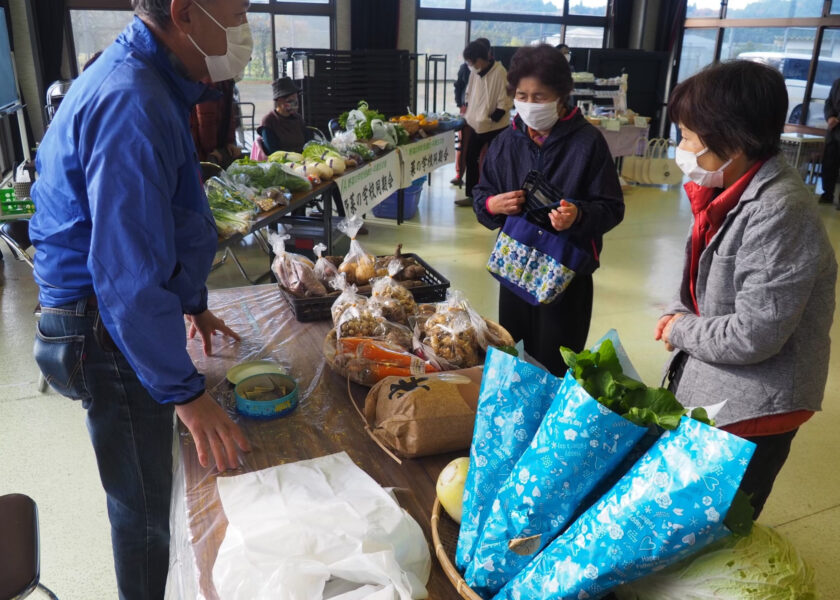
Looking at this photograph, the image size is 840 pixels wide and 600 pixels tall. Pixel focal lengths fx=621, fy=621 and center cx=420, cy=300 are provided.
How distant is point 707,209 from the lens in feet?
4.40

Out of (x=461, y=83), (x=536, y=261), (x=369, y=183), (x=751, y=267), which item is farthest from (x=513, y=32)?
(x=751, y=267)

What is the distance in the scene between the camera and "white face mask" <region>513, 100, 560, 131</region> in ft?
6.73

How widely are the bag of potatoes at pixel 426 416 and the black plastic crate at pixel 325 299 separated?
0.62 metres

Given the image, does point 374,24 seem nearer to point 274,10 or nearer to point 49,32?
point 274,10

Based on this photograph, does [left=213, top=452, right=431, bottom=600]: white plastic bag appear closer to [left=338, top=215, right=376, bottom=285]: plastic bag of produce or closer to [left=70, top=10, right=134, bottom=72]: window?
[left=338, top=215, right=376, bottom=285]: plastic bag of produce

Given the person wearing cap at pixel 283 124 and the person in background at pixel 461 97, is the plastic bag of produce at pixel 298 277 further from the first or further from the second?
the person in background at pixel 461 97

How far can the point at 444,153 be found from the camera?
6.10m

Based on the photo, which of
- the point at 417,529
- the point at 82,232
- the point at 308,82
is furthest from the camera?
the point at 308,82

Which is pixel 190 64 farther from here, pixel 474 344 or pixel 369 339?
pixel 474 344

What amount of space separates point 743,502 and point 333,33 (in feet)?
28.9

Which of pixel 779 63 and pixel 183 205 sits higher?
pixel 779 63

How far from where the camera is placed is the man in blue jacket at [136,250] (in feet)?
3.26

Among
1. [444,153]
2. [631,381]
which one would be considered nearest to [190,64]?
[631,381]

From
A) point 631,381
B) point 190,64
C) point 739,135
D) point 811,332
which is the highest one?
point 190,64
